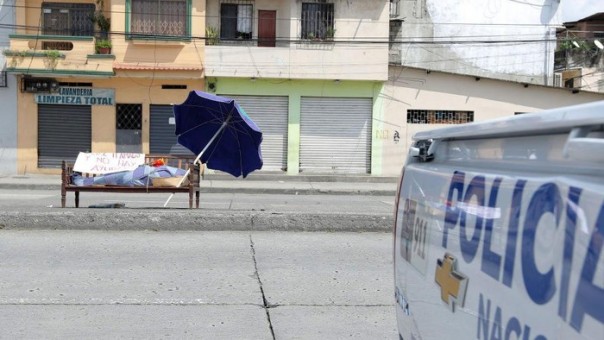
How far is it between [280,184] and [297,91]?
451cm

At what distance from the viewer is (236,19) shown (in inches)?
1000

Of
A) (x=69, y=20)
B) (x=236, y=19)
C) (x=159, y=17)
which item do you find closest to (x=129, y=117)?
(x=159, y=17)

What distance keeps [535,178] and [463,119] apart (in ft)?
83.0

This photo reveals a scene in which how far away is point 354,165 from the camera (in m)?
25.9

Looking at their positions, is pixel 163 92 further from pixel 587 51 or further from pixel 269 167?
pixel 587 51

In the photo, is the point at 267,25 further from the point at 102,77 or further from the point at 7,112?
the point at 7,112

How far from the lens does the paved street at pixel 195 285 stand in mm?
5066

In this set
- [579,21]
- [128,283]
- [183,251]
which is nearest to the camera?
[128,283]

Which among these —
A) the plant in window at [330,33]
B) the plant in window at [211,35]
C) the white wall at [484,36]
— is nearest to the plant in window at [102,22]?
the plant in window at [211,35]

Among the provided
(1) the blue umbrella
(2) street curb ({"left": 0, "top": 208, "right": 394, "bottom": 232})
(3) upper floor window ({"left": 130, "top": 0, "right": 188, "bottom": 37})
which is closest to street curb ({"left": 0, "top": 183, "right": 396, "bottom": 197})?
(3) upper floor window ({"left": 130, "top": 0, "right": 188, "bottom": 37})

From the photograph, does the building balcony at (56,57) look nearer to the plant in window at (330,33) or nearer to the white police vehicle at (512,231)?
the plant in window at (330,33)

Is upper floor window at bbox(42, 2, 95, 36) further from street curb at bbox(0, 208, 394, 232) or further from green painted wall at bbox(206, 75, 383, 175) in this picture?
street curb at bbox(0, 208, 394, 232)

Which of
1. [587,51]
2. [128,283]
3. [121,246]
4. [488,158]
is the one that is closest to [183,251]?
[121,246]

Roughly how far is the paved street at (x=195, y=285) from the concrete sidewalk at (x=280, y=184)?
1201 cm
